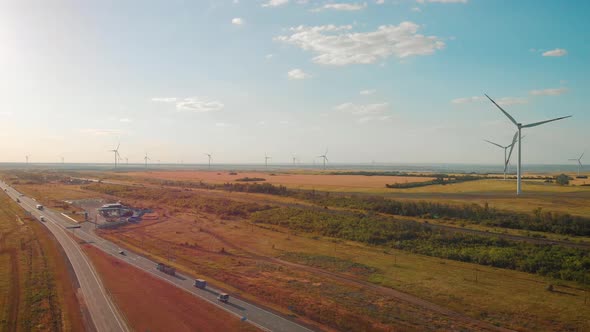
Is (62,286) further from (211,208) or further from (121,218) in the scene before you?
(211,208)

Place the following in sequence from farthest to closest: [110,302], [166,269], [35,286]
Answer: [166,269] → [35,286] → [110,302]

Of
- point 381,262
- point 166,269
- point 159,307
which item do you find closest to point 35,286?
point 166,269

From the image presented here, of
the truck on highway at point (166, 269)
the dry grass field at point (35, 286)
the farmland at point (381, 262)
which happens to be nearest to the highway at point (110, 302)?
the truck on highway at point (166, 269)

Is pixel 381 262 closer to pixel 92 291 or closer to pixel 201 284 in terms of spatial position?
pixel 201 284

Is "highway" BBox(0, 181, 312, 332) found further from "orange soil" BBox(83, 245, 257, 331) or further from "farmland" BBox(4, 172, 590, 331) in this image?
"farmland" BBox(4, 172, 590, 331)

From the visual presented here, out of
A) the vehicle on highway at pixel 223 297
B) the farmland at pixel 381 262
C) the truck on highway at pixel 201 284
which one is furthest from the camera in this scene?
the truck on highway at pixel 201 284

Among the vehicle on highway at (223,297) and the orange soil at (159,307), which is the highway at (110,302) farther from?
the orange soil at (159,307)

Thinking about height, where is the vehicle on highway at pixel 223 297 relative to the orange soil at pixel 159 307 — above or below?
above
